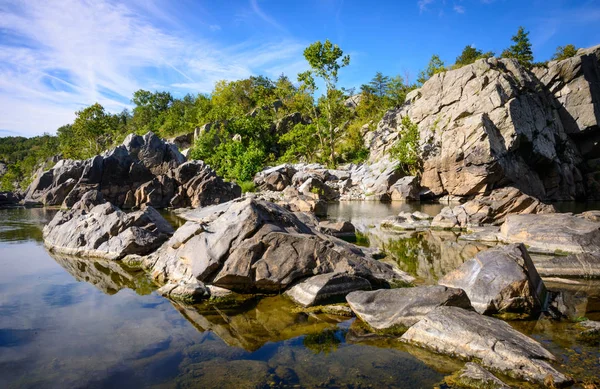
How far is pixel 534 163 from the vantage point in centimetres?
3969

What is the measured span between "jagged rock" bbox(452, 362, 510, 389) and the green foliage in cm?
3843

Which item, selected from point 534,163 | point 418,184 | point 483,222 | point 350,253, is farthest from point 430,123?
point 350,253

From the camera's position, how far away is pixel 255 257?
9.46 metres

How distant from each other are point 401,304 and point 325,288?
1.95 meters

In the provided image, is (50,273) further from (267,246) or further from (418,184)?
(418,184)

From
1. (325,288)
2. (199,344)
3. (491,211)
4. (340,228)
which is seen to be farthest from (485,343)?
(491,211)

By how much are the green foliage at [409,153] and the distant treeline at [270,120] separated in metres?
0.14

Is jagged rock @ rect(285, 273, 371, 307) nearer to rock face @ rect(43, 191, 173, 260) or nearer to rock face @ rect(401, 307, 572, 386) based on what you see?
rock face @ rect(401, 307, 572, 386)

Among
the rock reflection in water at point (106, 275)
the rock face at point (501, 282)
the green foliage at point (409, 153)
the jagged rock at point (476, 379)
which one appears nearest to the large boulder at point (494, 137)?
the green foliage at point (409, 153)

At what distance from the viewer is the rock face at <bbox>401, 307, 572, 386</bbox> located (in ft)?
17.1

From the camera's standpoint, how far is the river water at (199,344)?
17.8ft

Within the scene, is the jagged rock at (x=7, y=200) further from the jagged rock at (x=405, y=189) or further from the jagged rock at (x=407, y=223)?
the jagged rock at (x=405, y=189)

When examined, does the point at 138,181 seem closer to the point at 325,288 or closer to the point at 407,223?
the point at 407,223

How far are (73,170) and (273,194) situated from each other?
20.0m
